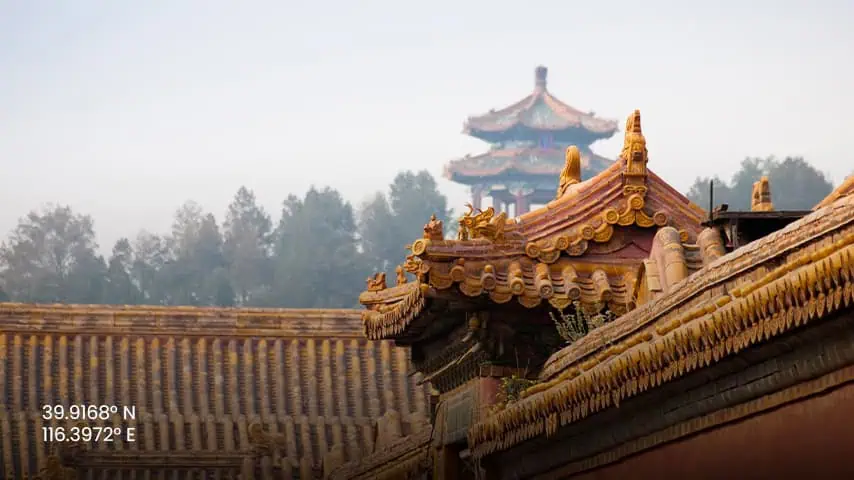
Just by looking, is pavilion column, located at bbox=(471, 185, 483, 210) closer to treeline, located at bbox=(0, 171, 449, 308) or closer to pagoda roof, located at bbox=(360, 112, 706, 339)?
treeline, located at bbox=(0, 171, 449, 308)

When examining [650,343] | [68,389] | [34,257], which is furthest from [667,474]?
[34,257]

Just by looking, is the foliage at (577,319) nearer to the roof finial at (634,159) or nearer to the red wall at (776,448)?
the roof finial at (634,159)

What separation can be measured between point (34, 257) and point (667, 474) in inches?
2541

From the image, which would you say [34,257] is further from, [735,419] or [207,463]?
[735,419]

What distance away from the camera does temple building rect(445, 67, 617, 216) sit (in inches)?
3556

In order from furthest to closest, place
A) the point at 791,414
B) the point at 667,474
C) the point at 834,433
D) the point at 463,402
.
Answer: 1. the point at 463,402
2. the point at 667,474
3. the point at 791,414
4. the point at 834,433

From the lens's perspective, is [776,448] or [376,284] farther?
[376,284]

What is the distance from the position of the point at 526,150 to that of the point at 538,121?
3309mm

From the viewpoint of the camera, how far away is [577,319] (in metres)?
14.3

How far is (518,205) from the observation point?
8944 centimetres

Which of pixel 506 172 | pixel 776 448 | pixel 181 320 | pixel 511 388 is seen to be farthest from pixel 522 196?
pixel 776 448

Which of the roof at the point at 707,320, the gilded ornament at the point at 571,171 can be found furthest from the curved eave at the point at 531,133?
the roof at the point at 707,320
